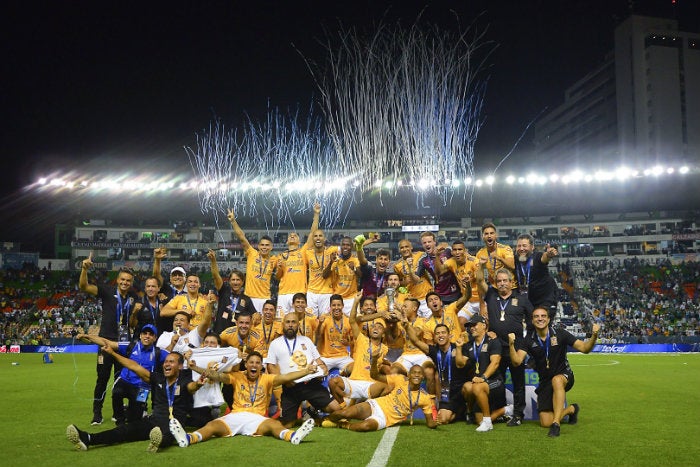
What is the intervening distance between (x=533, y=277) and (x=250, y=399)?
463cm

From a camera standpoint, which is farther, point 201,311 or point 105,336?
point 201,311

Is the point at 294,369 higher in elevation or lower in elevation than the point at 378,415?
higher

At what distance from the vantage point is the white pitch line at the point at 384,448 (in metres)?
5.88

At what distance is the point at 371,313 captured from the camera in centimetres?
893

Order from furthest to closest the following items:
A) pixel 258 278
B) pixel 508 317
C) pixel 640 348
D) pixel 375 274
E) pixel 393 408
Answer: pixel 640 348 → pixel 375 274 → pixel 258 278 → pixel 508 317 → pixel 393 408

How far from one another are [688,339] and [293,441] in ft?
97.4

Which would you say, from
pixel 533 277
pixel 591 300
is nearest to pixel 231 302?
pixel 533 277

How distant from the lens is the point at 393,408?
8086mm

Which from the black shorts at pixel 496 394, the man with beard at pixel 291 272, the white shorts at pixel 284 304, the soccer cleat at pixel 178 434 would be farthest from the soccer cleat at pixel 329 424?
the man with beard at pixel 291 272

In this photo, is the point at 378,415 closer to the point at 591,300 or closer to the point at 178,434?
the point at 178,434

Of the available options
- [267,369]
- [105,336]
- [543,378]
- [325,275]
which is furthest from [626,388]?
[105,336]

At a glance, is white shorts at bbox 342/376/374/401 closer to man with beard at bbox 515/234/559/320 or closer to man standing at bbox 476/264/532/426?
man standing at bbox 476/264/532/426

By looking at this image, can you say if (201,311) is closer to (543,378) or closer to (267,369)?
(267,369)

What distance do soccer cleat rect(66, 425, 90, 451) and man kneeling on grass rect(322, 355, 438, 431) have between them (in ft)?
10.0
